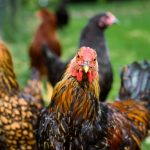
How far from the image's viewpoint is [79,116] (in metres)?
4.46

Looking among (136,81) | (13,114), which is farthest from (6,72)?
(136,81)

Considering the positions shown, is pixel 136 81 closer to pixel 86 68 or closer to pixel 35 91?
pixel 35 91

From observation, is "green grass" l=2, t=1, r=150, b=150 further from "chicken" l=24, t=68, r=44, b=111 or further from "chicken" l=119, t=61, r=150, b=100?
"chicken" l=24, t=68, r=44, b=111

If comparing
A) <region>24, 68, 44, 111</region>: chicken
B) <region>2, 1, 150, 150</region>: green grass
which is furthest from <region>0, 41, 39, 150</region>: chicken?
<region>2, 1, 150, 150</region>: green grass

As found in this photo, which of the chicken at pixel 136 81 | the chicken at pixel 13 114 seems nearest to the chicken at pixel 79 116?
the chicken at pixel 13 114

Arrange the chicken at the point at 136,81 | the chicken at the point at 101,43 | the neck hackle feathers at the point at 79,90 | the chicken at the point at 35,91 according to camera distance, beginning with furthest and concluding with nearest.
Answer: the chicken at the point at 101,43 < the chicken at the point at 136,81 < the chicken at the point at 35,91 < the neck hackle feathers at the point at 79,90

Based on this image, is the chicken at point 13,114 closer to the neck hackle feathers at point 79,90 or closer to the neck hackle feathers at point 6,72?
the neck hackle feathers at point 6,72

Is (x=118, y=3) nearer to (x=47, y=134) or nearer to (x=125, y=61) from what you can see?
(x=125, y=61)

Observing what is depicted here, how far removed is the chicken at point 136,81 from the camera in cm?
589

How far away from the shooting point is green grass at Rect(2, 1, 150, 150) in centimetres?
1144

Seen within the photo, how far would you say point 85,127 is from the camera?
4469mm

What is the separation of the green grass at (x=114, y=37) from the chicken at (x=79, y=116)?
2.04m

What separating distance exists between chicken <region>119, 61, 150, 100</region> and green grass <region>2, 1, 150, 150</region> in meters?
0.93

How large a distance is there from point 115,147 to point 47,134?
0.60 m
